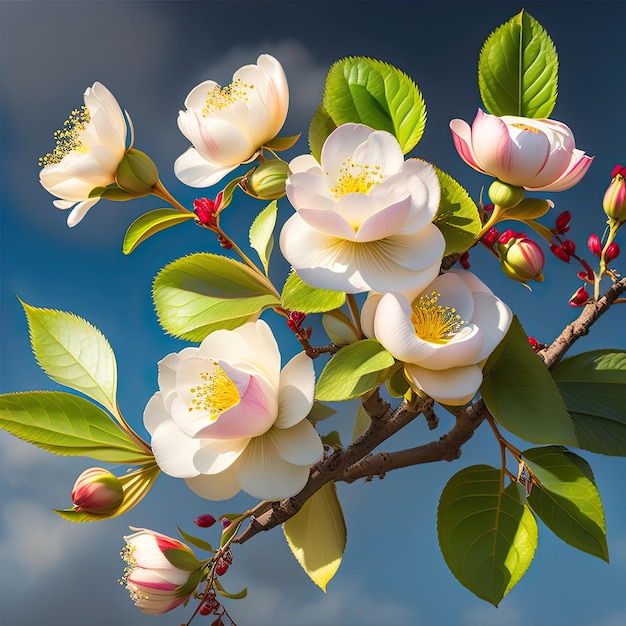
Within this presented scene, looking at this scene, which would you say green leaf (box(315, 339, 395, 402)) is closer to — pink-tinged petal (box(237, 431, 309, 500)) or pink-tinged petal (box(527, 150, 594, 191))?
pink-tinged petal (box(237, 431, 309, 500))

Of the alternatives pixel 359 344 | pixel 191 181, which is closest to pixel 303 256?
pixel 359 344

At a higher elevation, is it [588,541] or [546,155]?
[546,155]

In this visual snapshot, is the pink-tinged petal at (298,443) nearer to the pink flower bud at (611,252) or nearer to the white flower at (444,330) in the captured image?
the white flower at (444,330)

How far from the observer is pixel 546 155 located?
75 cm

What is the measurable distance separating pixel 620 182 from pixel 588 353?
0.19m

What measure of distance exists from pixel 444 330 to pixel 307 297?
0.13 metres

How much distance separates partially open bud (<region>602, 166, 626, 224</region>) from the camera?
31.9 inches

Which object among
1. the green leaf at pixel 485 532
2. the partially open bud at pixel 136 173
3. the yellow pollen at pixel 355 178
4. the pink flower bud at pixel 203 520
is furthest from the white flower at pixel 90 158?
the green leaf at pixel 485 532

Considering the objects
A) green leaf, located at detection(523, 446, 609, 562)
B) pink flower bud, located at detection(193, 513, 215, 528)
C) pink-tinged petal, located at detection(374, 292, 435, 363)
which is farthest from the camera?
pink flower bud, located at detection(193, 513, 215, 528)

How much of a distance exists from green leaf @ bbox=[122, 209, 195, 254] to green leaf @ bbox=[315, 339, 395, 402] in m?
0.27

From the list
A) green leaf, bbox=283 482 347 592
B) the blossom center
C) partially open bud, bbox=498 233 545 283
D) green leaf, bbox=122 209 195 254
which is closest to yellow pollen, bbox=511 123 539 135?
the blossom center

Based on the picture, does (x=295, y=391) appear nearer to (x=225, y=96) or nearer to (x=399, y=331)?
(x=399, y=331)

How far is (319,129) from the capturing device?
83 cm

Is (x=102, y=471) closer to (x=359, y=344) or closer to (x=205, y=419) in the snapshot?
(x=205, y=419)
